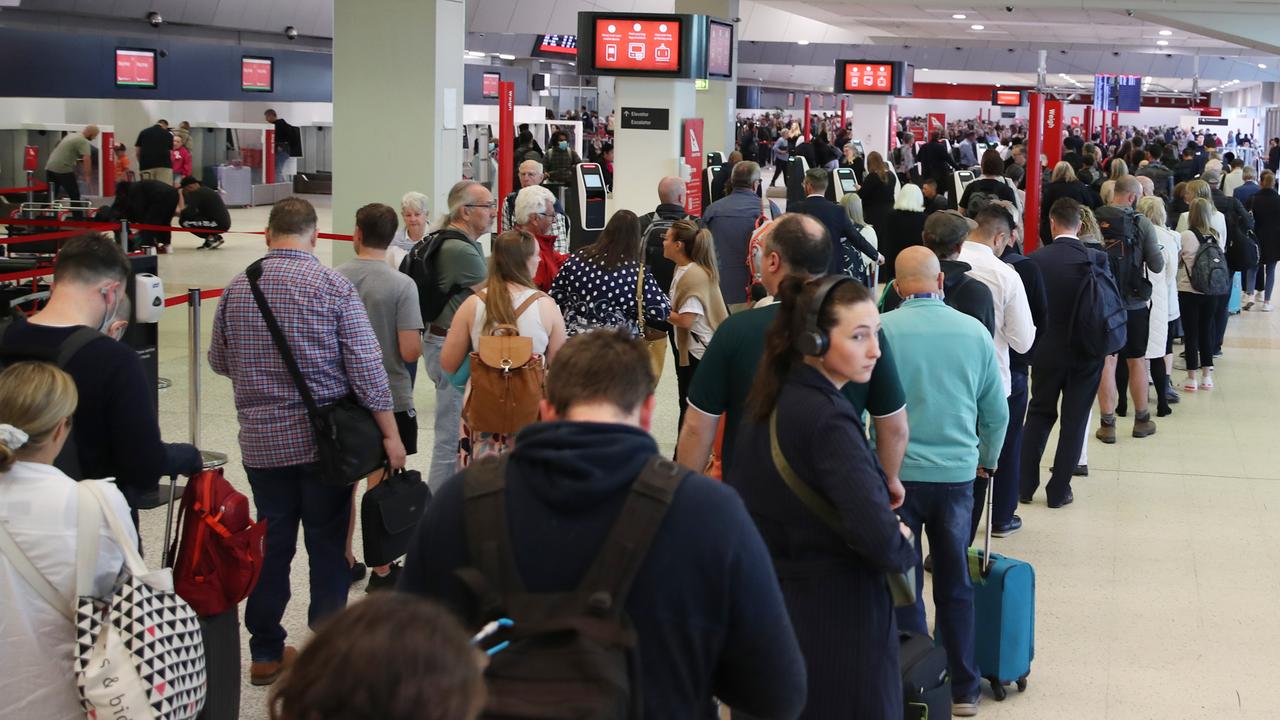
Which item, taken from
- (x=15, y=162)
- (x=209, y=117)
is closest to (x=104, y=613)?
(x=15, y=162)

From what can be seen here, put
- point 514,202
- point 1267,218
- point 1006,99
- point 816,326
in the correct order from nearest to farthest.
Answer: point 816,326 → point 514,202 → point 1267,218 → point 1006,99

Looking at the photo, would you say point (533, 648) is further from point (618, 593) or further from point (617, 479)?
point (617, 479)

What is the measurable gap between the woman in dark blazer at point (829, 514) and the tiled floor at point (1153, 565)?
5.95 ft

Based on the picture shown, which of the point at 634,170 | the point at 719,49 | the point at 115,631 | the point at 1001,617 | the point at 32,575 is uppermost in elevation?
the point at 719,49

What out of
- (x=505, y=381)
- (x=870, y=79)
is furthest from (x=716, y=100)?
(x=505, y=381)

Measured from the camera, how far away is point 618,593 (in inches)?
75.7

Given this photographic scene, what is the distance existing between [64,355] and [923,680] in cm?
245

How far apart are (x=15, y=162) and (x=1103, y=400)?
17.5 meters

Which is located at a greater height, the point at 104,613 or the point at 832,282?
the point at 832,282

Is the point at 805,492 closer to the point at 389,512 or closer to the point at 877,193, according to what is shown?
the point at 389,512

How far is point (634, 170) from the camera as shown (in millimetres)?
15109

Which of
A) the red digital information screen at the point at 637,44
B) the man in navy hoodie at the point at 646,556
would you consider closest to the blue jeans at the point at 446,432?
the man in navy hoodie at the point at 646,556

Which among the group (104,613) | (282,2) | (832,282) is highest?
(282,2)

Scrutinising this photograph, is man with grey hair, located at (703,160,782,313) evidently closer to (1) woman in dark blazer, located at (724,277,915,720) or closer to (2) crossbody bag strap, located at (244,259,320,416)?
(2) crossbody bag strap, located at (244,259,320,416)
